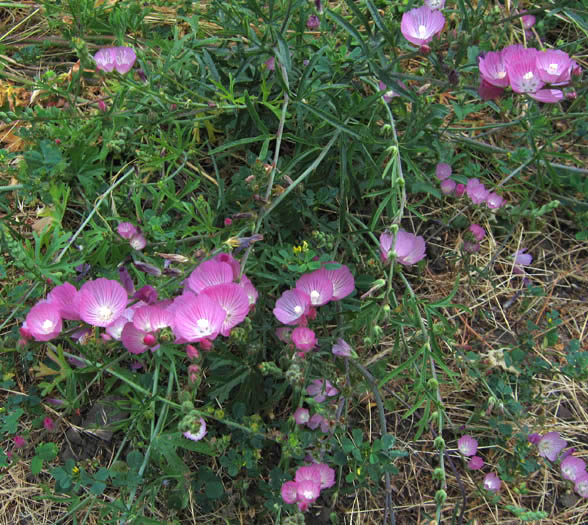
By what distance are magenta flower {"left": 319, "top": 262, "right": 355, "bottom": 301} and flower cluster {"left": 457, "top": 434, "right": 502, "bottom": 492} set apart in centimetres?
82

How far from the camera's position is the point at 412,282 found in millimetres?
2596

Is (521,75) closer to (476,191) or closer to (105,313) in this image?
(476,191)

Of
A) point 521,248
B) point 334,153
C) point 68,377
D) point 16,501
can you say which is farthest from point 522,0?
point 16,501

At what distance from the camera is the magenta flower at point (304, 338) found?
1.78 meters

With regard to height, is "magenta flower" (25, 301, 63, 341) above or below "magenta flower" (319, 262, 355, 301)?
above

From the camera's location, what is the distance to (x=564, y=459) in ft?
7.46

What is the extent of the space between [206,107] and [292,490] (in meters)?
1.49

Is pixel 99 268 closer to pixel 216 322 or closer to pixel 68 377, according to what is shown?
pixel 68 377

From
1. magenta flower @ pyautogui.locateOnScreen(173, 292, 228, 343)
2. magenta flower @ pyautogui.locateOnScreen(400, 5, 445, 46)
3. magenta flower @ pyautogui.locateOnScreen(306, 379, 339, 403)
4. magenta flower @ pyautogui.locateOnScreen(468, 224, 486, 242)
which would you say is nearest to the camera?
magenta flower @ pyautogui.locateOnScreen(173, 292, 228, 343)

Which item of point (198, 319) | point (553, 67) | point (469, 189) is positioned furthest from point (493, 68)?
point (198, 319)

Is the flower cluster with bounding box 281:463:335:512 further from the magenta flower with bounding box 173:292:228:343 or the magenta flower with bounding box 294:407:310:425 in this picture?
the magenta flower with bounding box 173:292:228:343

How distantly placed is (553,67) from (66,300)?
195cm

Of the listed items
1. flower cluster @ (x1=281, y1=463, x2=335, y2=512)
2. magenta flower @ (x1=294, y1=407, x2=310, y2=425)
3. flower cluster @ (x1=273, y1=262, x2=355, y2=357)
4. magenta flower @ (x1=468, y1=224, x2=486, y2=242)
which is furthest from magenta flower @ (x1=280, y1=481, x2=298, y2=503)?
magenta flower @ (x1=468, y1=224, x2=486, y2=242)

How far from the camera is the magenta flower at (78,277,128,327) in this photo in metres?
1.74
